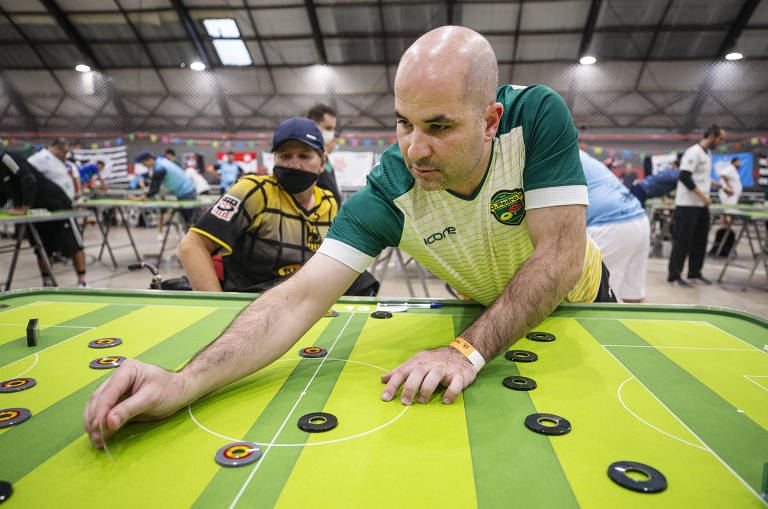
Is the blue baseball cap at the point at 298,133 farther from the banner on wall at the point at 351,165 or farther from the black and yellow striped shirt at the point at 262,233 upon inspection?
the banner on wall at the point at 351,165

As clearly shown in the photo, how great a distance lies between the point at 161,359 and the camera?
121cm

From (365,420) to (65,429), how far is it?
542mm

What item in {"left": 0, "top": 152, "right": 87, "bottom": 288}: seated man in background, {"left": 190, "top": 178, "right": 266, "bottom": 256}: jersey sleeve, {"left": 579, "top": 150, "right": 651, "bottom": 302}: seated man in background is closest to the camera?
{"left": 190, "top": 178, "right": 266, "bottom": 256}: jersey sleeve

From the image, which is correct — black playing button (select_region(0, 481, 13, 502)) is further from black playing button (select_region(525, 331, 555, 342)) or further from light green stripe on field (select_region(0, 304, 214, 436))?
black playing button (select_region(525, 331, 555, 342))

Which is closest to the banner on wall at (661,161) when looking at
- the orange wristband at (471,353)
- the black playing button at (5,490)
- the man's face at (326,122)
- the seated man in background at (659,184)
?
→ the seated man in background at (659,184)

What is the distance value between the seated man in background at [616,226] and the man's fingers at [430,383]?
2.13 metres

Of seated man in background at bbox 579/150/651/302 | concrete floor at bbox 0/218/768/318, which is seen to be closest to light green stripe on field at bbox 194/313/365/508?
seated man in background at bbox 579/150/651/302

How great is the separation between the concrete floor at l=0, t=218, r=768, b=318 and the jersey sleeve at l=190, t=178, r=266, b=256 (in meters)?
2.47

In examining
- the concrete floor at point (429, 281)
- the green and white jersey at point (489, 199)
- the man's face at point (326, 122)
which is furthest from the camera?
the concrete floor at point (429, 281)

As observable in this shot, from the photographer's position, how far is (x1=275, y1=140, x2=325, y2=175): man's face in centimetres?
237

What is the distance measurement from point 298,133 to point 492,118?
129 cm

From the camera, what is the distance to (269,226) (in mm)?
2375

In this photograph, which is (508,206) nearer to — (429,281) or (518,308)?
(518,308)

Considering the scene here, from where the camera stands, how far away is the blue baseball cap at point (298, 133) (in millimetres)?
2342
